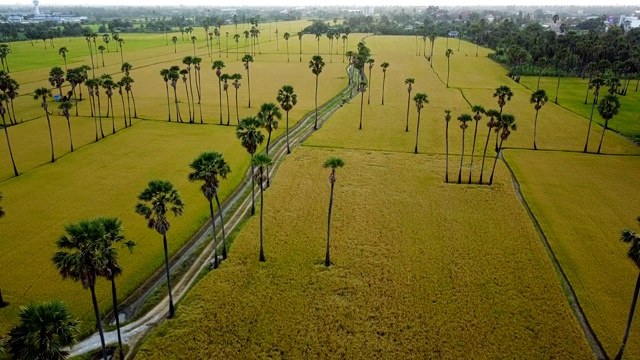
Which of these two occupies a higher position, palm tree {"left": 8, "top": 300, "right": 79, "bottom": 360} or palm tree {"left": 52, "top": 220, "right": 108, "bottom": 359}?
palm tree {"left": 52, "top": 220, "right": 108, "bottom": 359}

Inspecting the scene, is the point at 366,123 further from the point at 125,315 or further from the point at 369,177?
the point at 125,315

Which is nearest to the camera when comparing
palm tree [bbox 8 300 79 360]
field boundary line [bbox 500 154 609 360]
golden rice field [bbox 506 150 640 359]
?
palm tree [bbox 8 300 79 360]

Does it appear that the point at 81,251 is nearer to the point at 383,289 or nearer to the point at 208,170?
the point at 208,170

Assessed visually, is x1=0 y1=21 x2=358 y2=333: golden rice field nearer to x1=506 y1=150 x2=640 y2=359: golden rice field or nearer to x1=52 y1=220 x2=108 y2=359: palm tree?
x1=52 y1=220 x2=108 y2=359: palm tree

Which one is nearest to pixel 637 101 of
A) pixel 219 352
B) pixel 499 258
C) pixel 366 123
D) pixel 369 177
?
pixel 366 123

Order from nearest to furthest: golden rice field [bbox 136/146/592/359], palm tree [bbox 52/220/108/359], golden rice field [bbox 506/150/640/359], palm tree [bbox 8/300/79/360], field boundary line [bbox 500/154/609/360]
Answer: palm tree [bbox 8/300/79/360] < palm tree [bbox 52/220/108/359] < golden rice field [bbox 136/146/592/359] < field boundary line [bbox 500/154/609/360] < golden rice field [bbox 506/150/640/359]

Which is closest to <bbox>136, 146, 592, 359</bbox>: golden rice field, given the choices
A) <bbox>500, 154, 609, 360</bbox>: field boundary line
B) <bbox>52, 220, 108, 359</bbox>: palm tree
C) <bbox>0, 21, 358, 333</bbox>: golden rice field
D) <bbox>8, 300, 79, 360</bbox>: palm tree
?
<bbox>500, 154, 609, 360</bbox>: field boundary line

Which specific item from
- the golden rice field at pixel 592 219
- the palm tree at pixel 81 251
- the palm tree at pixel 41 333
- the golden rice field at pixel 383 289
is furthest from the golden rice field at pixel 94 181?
the golden rice field at pixel 592 219
